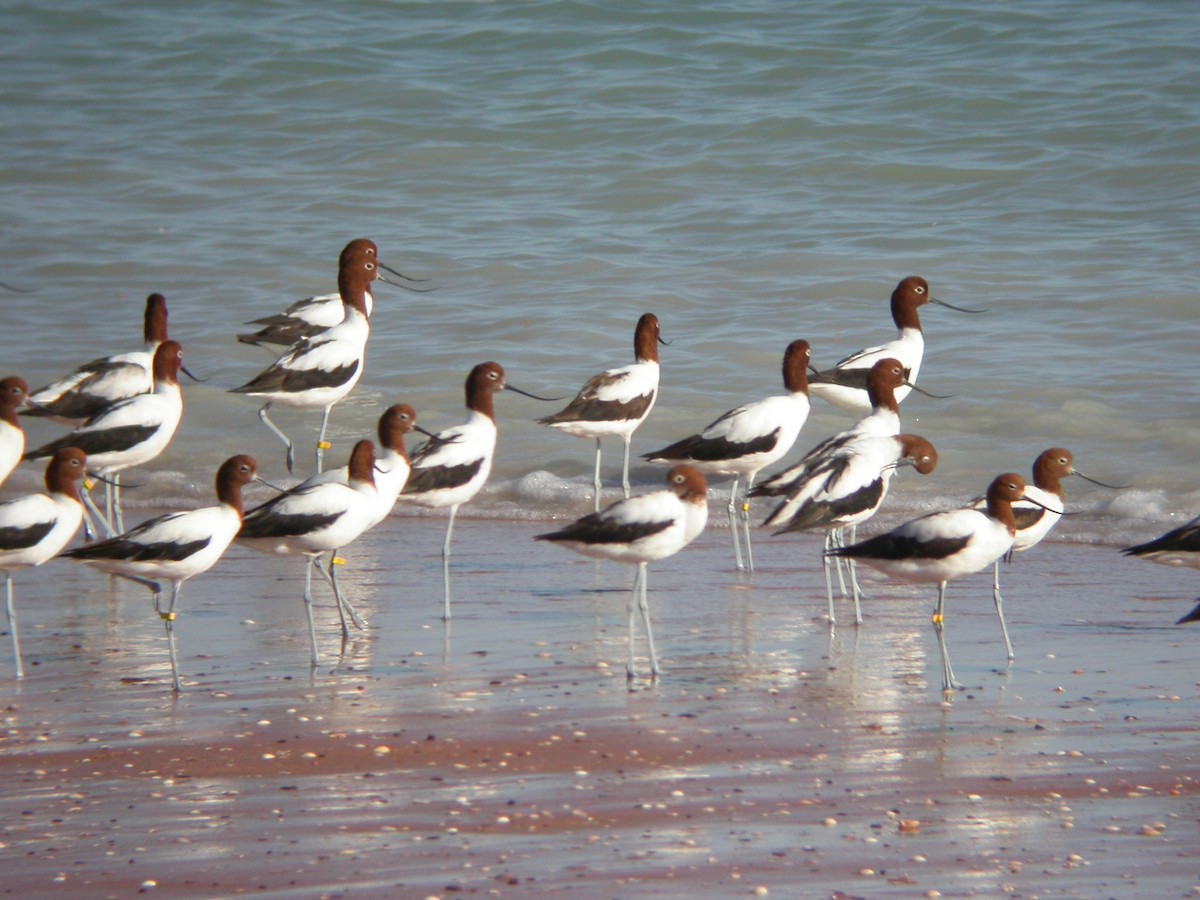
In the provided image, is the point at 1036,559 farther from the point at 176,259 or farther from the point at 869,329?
the point at 176,259

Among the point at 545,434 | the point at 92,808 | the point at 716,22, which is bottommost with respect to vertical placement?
the point at 545,434

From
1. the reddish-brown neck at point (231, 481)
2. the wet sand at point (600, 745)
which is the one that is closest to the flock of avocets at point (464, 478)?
the reddish-brown neck at point (231, 481)

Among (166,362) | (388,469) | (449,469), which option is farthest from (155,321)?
(388,469)

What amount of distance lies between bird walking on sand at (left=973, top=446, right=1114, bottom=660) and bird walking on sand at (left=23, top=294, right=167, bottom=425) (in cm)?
551

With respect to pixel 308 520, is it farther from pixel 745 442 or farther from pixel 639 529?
pixel 745 442

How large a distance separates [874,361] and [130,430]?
4818 millimetres

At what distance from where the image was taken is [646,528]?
7.11 metres

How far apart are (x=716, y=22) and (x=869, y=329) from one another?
11257 millimetres

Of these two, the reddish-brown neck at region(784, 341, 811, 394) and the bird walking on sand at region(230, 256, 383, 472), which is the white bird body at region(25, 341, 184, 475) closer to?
the bird walking on sand at region(230, 256, 383, 472)

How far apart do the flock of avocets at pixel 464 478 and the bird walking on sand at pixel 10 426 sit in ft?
0.03

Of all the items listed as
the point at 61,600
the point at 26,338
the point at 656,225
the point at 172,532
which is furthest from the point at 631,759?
the point at 656,225

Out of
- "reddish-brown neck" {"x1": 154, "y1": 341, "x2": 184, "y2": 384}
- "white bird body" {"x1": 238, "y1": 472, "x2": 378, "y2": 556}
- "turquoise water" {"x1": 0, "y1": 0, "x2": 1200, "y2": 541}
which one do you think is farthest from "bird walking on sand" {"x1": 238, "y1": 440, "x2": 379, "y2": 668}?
"turquoise water" {"x1": 0, "y1": 0, "x2": 1200, "y2": 541}

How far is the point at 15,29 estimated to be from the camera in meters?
27.7

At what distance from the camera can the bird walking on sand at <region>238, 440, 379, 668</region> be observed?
7398 millimetres
